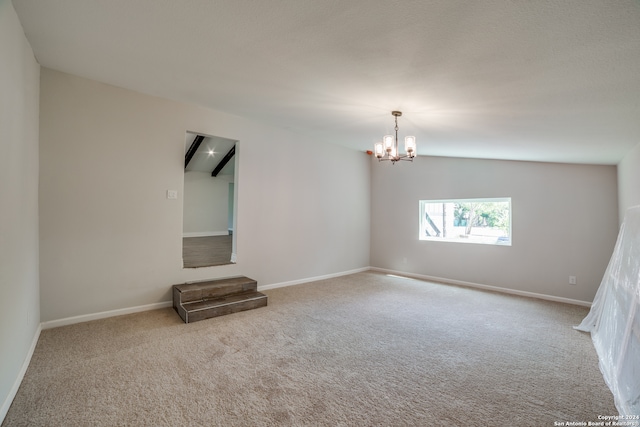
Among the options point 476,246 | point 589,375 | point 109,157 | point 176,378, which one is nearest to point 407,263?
point 476,246

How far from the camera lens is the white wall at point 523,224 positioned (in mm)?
4004

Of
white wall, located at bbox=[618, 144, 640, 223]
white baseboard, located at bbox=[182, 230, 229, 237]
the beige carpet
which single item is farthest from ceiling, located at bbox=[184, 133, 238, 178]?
white wall, located at bbox=[618, 144, 640, 223]

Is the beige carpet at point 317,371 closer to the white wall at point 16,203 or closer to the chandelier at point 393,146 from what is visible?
the white wall at point 16,203

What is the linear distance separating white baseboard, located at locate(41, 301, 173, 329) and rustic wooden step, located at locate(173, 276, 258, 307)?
0.21m

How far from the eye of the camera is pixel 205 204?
978 cm

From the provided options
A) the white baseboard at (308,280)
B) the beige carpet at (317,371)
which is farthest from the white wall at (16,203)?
the white baseboard at (308,280)

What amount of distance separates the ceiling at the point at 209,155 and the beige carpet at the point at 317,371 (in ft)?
15.7

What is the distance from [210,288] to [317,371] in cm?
199

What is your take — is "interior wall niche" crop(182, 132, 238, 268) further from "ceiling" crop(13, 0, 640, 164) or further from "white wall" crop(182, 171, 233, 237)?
"ceiling" crop(13, 0, 640, 164)

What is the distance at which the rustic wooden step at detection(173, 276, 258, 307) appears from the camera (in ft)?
11.4

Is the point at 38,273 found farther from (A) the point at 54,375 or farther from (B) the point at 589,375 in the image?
(B) the point at 589,375

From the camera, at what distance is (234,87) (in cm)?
305

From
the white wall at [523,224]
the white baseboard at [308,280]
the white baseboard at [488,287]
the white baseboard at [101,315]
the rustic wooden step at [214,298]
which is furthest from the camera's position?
the white baseboard at [308,280]

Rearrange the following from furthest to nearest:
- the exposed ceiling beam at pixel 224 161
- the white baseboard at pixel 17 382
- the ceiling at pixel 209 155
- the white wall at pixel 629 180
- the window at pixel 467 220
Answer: the exposed ceiling beam at pixel 224 161 → the ceiling at pixel 209 155 → the window at pixel 467 220 → the white wall at pixel 629 180 → the white baseboard at pixel 17 382
